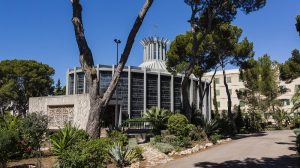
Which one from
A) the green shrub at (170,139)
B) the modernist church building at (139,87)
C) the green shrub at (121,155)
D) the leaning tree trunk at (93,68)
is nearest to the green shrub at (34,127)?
the leaning tree trunk at (93,68)

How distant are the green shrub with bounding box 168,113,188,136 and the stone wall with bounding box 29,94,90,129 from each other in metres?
6.41

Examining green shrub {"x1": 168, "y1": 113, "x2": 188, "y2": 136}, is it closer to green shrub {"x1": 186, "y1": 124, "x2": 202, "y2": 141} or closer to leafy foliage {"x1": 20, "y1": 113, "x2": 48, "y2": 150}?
green shrub {"x1": 186, "y1": 124, "x2": 202, "y2": 141}

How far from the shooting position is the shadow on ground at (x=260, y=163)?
1341 centimetres

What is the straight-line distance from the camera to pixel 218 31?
30.5 m

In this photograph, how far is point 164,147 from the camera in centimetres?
1767

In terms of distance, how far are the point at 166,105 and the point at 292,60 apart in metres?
23.6

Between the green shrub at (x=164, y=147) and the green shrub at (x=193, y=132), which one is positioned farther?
the green shrub at (x=193, y=132)

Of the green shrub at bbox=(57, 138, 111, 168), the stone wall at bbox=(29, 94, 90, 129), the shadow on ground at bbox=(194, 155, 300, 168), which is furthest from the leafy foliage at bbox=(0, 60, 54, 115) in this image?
the green shrub at bbox=(57, 138, 111, 168)

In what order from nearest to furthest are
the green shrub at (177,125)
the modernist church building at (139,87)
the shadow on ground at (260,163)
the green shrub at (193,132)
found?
the shadow on ground at (260,163)
the green shrub at (177,125)
the green shrub at (193,132)
the modernist church building at (139,87)

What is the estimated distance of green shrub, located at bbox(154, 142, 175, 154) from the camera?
17.5 meters

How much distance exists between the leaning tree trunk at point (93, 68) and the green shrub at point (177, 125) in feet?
19.6

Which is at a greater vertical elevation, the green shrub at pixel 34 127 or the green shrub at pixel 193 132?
the green shrub at pixel 34 127

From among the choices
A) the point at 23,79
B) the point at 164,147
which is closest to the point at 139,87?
the point at 23,79

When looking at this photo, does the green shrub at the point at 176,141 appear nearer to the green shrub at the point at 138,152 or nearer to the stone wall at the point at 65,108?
the green shrub at the point at 138,152
